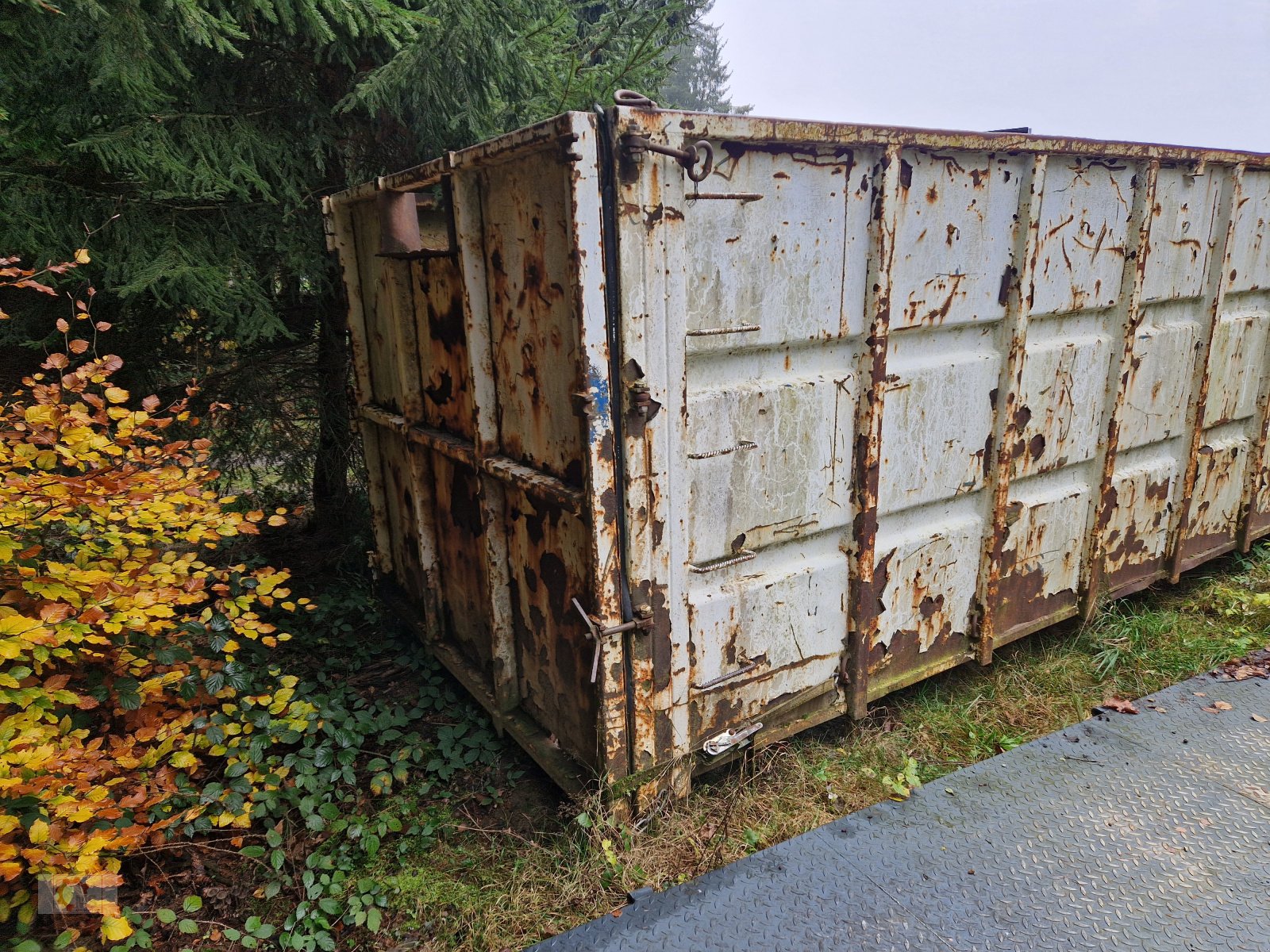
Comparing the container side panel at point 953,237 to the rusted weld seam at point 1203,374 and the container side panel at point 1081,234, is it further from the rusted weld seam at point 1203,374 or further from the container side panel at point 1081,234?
the rusted weld seam at point 1203,374

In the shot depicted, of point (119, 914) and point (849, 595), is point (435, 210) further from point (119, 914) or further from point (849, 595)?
point (119, 914)

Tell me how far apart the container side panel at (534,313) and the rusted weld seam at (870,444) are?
1020 mm

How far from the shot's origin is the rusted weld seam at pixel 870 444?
2426 mm

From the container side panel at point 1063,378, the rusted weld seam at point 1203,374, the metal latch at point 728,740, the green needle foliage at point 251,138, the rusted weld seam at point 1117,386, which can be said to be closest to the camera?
the metal latch at point 728,740

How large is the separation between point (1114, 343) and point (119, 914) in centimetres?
407

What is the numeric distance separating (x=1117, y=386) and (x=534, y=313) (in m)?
2.59

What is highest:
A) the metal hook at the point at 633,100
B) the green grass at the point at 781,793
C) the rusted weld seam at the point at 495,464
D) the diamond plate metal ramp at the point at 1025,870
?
the metal hook at the point at 633,100

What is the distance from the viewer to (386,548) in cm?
404

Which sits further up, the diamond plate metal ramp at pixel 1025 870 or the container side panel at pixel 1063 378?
the container side panel at pixel 1063 378

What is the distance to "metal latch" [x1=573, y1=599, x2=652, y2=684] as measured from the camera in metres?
2.19

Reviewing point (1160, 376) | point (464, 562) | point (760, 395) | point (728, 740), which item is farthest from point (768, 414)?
point (1160, 376)

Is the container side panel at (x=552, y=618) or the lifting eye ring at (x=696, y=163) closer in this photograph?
the lifting eye ring at (x=696, y=163)

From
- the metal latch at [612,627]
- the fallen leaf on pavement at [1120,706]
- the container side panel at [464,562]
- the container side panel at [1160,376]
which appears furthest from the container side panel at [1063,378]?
the container side panel at [464,562]

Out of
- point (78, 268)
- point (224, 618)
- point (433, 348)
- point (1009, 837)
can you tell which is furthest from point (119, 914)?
point (78, 268)
